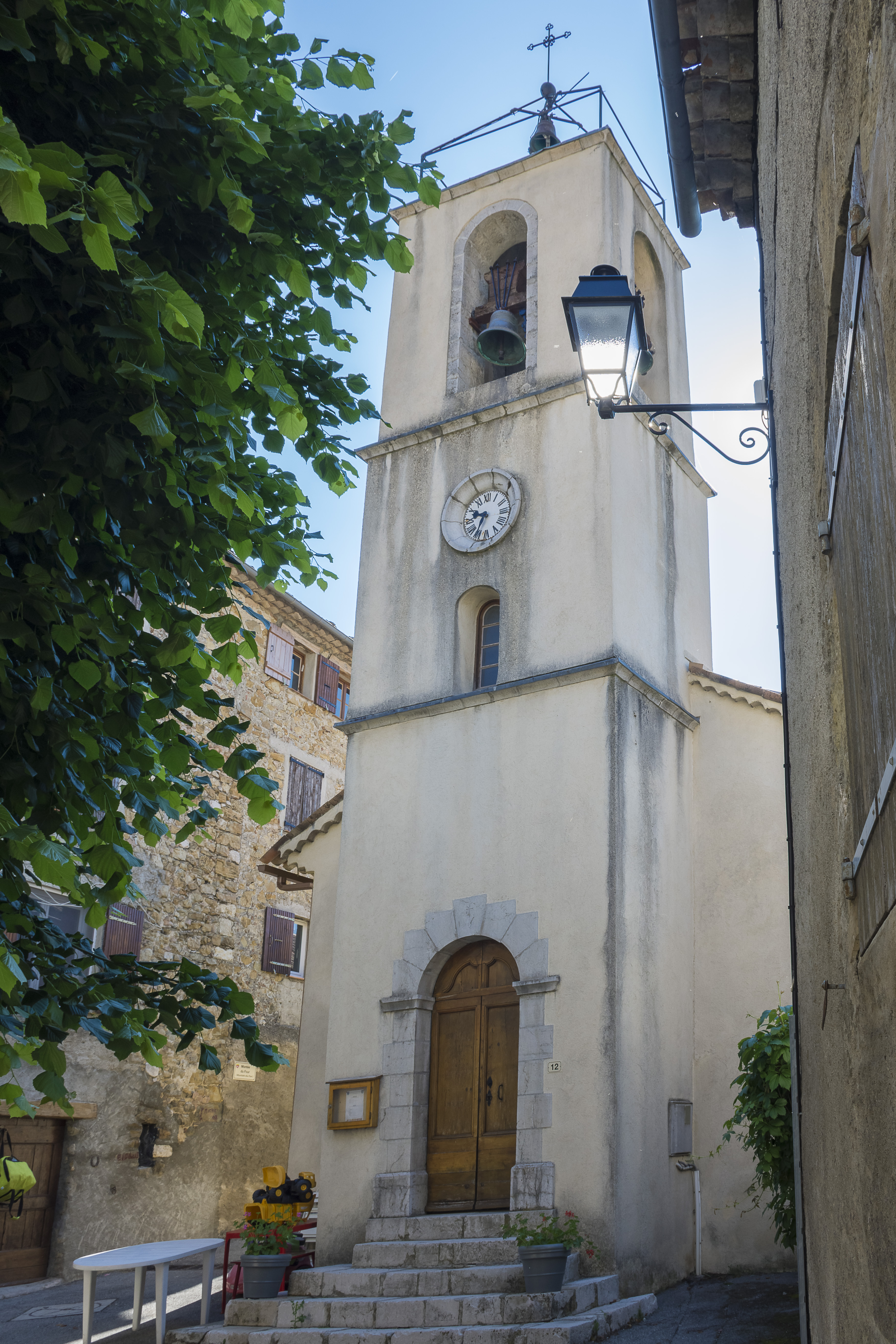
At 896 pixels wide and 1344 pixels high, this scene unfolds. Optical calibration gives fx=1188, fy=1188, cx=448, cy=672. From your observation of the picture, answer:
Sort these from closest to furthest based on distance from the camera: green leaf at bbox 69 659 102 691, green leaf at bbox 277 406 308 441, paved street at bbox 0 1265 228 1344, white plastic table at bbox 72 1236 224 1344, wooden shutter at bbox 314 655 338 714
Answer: green leaf at bbox 69 659 102 691 → green leaf at bbox 277 406 308 441 → white plastic table at bbox 72 1236 224 1344 → paved street at bbox 0 1265 228 1344 → wooden shutter at bbox 314 655 338 714

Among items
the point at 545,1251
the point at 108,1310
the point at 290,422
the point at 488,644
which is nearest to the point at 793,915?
the point at 290,422

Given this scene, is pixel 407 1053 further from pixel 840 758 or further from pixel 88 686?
pixel 840 758

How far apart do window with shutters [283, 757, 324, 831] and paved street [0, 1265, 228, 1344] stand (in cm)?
692

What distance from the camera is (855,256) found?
7.28 ft

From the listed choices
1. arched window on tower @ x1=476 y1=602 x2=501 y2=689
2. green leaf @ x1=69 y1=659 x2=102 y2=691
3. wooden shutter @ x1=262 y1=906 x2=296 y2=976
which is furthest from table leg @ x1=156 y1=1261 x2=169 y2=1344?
wooden shutter @ x1=262 y1=906 x2=296 y2=976

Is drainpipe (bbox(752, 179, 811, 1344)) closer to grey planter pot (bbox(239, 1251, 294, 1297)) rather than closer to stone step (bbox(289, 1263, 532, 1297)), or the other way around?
stone step (bbox(289, 1263, 532, 1297))

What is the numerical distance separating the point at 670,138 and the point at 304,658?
575 inches

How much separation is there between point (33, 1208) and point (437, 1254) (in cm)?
669

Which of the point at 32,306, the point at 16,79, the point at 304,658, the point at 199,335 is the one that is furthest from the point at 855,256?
the point at 304,658

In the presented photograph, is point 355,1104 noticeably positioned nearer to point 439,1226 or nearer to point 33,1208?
point 439,1226

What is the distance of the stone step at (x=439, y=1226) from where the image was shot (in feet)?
31.6

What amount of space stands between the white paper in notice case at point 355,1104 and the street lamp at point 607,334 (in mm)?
7808

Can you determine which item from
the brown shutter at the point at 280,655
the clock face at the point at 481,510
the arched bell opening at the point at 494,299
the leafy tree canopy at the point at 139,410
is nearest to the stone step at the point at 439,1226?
the leafy tree canopy at the point at 139,410

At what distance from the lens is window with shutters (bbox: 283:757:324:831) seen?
1895cm
